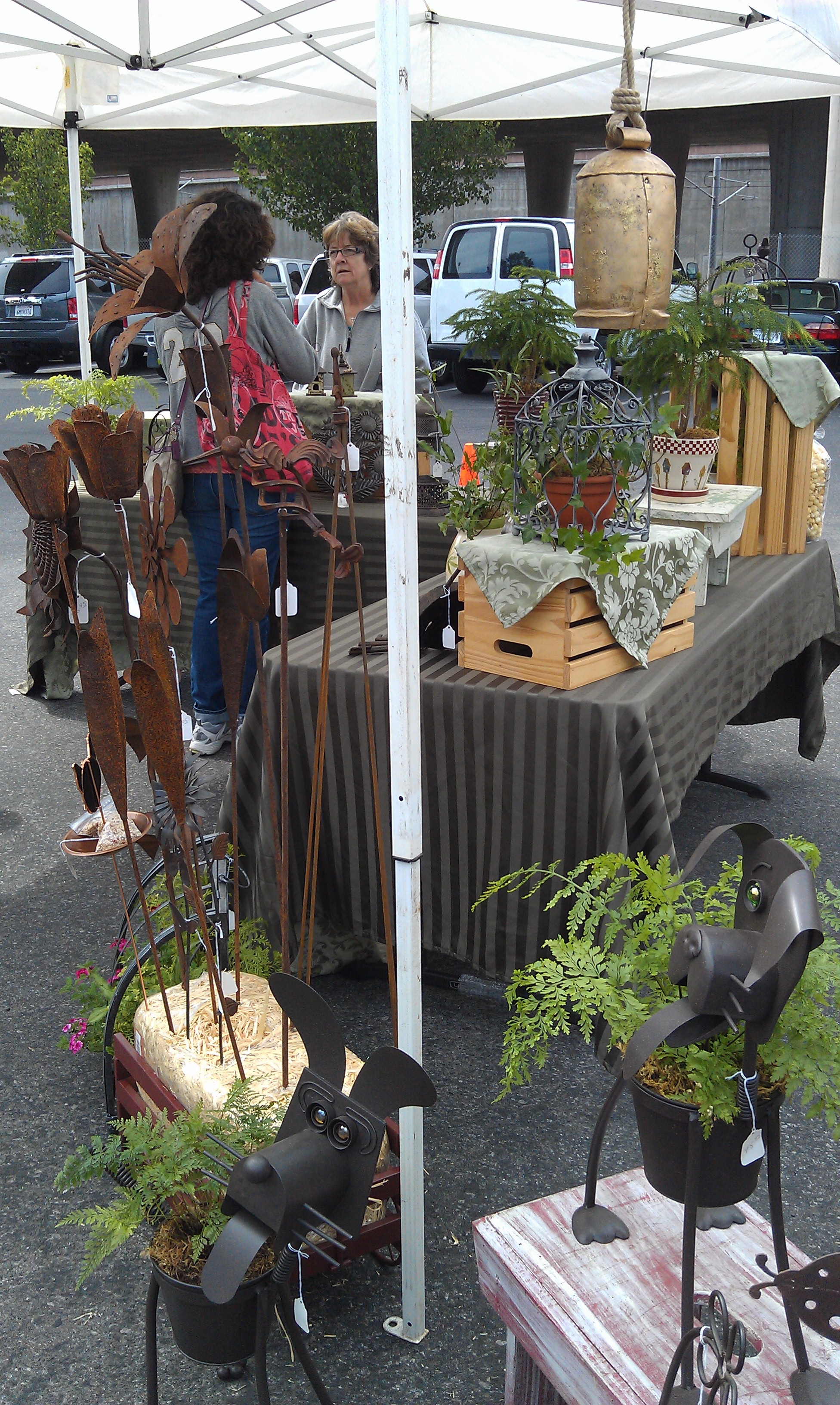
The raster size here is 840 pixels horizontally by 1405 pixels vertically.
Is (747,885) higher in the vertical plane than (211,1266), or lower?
higher

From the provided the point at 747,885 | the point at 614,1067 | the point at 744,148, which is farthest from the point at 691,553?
the point at 744,148

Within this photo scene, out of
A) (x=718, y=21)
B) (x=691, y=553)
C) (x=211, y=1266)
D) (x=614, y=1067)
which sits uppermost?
(x=718, y=21)

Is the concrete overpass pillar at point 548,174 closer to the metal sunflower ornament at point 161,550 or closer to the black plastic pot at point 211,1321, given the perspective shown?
the metal sunflower ornament at point 161,550

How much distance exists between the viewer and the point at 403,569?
1409mm

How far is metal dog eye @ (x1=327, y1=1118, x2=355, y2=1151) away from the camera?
4.07ft

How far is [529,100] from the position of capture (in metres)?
5.00

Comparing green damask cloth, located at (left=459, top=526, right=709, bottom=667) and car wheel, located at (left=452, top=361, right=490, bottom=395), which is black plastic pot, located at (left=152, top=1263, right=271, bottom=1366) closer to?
green damask cloth, located at (left=459, top=526, right=709, bottom=667)

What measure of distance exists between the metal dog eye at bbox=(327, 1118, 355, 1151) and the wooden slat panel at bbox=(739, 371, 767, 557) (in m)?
2.26

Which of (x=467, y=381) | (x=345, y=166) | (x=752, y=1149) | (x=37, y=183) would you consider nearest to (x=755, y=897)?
(x=752, y=1149)

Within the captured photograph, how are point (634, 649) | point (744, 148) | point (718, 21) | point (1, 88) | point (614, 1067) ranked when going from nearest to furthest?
point (614, 1067) < point (634, 649) < point (718, 21) < point (1, 88) < point (744, 148)

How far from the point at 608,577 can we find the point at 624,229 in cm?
58

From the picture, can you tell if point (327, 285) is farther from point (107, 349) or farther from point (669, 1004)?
point (669, 1004)

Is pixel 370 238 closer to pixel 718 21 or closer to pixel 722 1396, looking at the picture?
pixel 718 21

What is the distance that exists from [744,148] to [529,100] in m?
25.8
